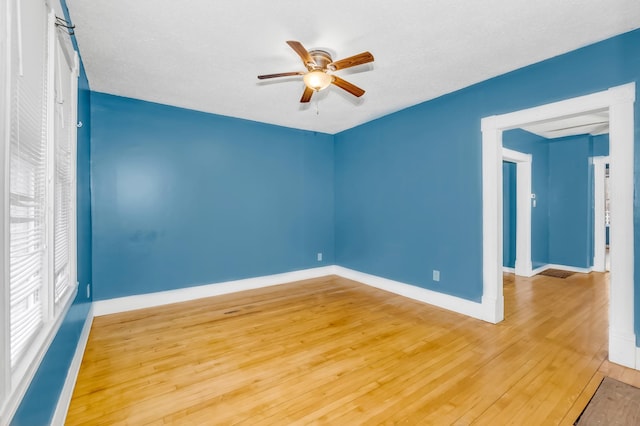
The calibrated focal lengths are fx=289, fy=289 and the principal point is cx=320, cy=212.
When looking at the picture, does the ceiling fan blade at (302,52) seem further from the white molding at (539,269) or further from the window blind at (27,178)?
the white molding at (539,269)

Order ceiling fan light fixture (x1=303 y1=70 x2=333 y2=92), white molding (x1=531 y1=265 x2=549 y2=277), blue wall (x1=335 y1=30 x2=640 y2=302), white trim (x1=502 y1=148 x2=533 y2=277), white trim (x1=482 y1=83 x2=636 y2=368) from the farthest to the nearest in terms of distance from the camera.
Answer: white molding (x1=531 y1=265 x2=549 y2=277) < white trim (x1=502 y1=148 x2=533 y2=277) < blue wall (x1=335 y1=30 x2=640 y2=302) < ceiling fan light fixture (x1=303 y1=70 x2=333 y2=92) < white trim (x1=482 y1=83 x2=636 y2=368)

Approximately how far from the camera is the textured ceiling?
200 cm

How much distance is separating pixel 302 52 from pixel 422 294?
3249 millimetres

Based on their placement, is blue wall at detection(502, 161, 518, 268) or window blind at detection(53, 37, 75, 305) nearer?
window blind at detection(53, 37, 75, 305)

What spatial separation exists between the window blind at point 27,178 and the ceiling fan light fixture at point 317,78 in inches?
64.6

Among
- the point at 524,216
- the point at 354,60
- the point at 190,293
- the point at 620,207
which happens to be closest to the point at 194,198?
the point at 190,293

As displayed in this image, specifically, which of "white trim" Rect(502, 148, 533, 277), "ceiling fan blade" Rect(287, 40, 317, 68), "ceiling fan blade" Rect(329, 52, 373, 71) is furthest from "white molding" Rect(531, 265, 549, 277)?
A: "ceiling fan blade" Rect(287, 40, 317, 68)

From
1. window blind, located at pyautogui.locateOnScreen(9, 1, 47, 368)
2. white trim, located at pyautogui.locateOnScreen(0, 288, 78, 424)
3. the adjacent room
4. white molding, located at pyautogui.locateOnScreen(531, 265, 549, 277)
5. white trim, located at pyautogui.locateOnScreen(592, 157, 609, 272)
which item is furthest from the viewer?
white trim, located at pyautogui.locateOnScreen(592, 157, 609, 272)

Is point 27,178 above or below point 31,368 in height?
above

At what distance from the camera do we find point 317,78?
245 centimetres

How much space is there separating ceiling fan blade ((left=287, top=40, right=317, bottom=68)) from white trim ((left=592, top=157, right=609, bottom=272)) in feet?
19.7

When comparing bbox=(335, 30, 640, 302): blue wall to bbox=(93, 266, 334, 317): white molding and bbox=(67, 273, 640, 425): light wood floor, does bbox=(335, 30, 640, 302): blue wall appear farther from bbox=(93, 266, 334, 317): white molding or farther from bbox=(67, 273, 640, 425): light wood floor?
bbox=(93, 266, 334, 317): white molding

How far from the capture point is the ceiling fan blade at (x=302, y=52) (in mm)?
2016

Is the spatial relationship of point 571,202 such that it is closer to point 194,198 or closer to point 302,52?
point 302,52
